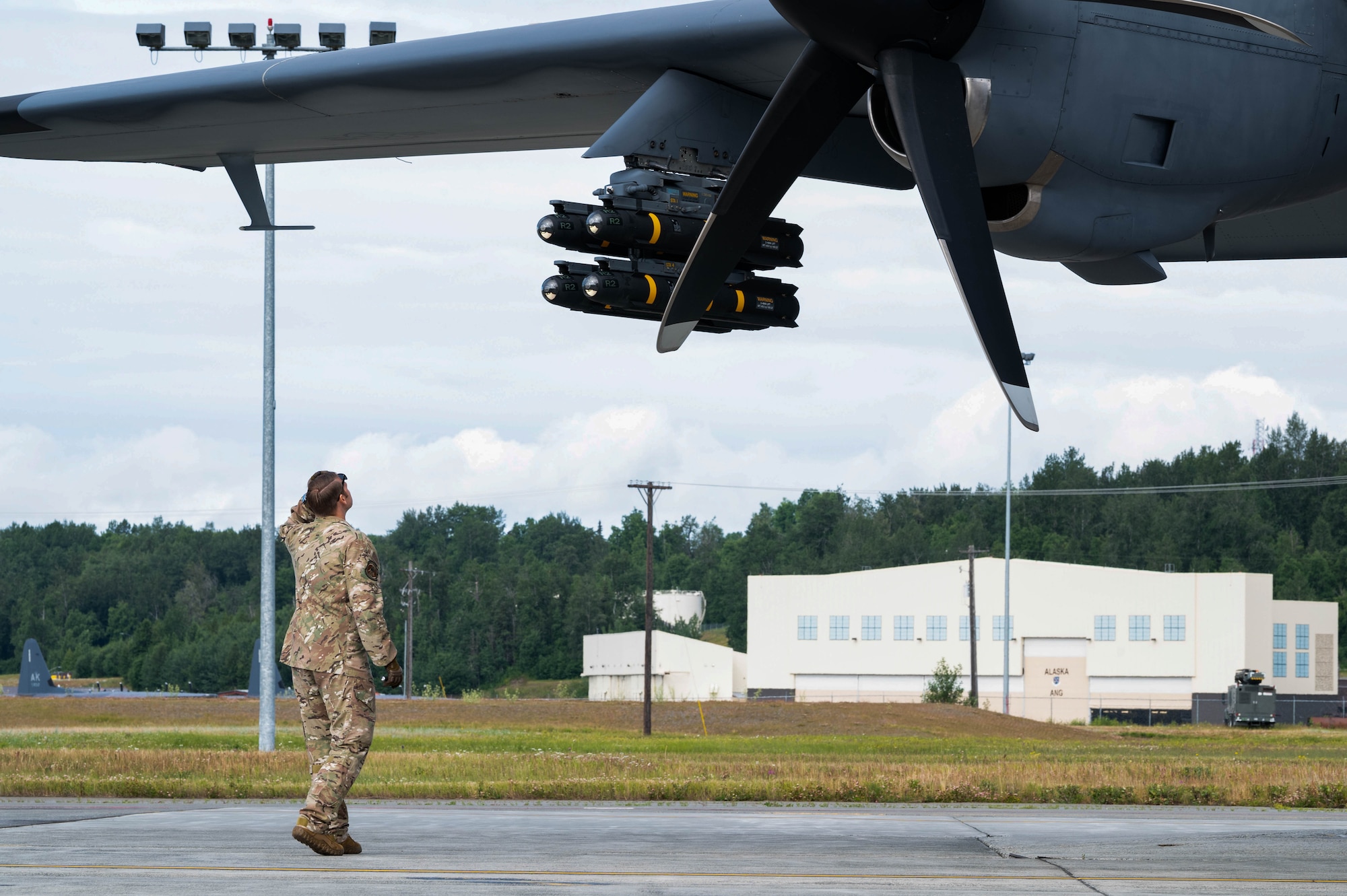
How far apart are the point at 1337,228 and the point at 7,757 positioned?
60.3 ft

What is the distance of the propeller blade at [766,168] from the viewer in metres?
9.23

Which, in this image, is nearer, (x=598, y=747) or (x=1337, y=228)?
(x=1337, y=228)

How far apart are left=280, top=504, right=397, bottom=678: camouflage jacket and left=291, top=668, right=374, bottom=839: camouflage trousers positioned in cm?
9

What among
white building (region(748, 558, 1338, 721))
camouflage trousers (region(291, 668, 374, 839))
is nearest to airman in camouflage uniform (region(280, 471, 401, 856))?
camouflage trousers (region(291, 668, 374, 839))

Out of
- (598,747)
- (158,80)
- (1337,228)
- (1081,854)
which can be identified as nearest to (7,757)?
(158,80)

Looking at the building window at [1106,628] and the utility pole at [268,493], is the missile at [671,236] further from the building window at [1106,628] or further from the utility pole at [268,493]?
the building window at [1106,628]

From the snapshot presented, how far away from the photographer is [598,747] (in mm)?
41562

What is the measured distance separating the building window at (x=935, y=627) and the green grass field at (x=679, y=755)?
44.0 ft

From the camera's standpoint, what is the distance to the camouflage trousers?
330 inches

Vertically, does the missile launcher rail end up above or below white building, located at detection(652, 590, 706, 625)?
above

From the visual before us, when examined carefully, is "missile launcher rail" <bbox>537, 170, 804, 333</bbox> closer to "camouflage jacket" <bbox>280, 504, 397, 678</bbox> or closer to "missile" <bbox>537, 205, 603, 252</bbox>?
"missile" <bbox>537, 205, 603, 252</bbox>

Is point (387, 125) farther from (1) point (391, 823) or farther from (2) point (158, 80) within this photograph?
(1) point (391, 823)

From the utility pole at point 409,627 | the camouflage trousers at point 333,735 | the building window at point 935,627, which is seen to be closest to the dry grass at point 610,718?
the utility pole at point 409,627

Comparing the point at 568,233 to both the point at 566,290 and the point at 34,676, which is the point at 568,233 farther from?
the point at 34,676
